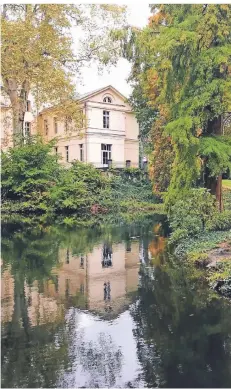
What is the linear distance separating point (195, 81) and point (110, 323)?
7686 millimetres

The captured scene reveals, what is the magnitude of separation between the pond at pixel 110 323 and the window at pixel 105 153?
865 inches

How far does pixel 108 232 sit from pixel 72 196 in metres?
7.57

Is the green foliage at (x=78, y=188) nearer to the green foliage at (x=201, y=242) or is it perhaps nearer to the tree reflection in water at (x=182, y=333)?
the green foliage at (x=201, y=242)

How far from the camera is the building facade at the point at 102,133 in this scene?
1208 inches

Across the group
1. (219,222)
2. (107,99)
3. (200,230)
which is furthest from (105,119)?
(200,230)

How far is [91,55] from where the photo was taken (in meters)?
22.4

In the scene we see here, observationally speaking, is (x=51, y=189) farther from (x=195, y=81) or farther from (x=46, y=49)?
(x=195, y=81)

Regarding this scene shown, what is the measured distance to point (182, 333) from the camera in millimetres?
5105

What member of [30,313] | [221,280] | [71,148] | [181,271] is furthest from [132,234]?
[71,148]

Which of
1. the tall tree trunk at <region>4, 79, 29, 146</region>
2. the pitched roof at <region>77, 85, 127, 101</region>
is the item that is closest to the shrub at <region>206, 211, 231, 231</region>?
the tall tree trunk at <region>4, 79, 29, 146</region>

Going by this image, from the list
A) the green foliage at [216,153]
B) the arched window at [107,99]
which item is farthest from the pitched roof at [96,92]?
the green foliage at [216,153]

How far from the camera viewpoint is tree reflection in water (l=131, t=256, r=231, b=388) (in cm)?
403

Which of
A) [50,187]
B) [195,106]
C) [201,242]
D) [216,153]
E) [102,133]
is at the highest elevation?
[102,133]

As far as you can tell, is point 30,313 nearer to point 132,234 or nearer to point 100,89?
point 132,234
